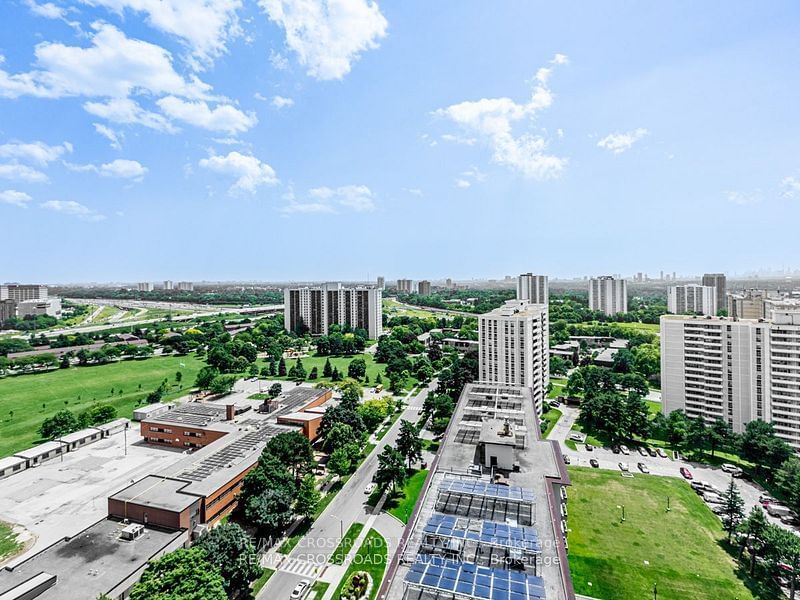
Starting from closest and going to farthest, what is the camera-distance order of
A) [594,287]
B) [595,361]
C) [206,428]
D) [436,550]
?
[436,550] → [206,428] → [595,361] → [594,287]

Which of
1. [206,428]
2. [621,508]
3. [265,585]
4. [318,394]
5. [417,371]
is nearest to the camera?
[265,585]

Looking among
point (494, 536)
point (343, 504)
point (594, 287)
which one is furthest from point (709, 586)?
point (594, 287)

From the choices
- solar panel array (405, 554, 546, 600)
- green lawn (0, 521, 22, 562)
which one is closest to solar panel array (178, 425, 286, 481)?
green lawn (0, 521, 22, 562)

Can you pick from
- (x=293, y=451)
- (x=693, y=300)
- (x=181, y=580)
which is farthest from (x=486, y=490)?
(x=693, y=300)

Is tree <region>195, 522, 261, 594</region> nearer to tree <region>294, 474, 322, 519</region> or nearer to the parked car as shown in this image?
tree <region>294, 474, 322, 519</region>

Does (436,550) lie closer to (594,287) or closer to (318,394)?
(318,394)

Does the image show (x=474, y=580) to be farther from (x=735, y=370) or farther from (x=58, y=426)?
(x=58, y=426)
